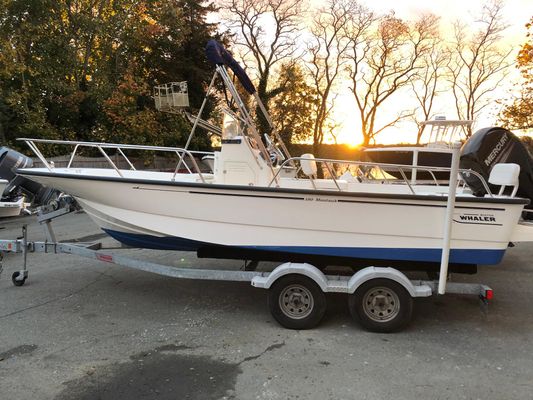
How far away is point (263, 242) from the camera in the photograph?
4195 millimetres

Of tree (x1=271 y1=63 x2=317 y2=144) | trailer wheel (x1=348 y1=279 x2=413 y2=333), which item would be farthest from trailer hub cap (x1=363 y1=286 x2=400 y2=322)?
tree (x1=271 y1=63 x2=317 y2=144)

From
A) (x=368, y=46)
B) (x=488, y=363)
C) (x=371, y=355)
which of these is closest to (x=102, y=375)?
(x=371, y=355)

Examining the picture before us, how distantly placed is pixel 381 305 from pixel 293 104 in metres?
24.0

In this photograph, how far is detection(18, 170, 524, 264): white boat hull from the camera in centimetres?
388

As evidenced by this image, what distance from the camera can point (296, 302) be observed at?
4023 millimetres

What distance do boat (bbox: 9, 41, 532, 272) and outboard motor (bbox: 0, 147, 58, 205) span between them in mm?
2204

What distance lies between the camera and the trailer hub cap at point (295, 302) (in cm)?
399

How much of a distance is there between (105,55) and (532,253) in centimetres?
1707

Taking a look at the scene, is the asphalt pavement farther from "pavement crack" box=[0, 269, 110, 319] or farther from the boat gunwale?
the boat gunwale

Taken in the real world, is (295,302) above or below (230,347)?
above

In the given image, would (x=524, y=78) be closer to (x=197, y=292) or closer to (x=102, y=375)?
(x=197, y=292)

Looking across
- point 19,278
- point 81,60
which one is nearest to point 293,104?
point 81,60

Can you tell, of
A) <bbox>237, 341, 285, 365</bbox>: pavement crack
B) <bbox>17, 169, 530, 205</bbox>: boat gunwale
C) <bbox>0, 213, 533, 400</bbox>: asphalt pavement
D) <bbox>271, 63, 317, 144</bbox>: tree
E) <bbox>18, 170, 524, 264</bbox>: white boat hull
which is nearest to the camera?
<bbox>0, 213, 533, 400</bbox>: asphalt pavement

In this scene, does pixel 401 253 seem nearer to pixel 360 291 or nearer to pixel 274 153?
pixel 360 291
